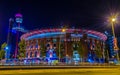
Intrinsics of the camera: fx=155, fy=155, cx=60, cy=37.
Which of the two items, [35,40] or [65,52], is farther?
[35,40]

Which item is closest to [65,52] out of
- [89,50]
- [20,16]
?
[89,50]

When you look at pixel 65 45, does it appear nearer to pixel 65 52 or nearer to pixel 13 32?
pixel 65 52

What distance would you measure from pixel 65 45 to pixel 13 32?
6473 cm

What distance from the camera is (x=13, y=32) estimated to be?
131250mm

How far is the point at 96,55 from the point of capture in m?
83.3

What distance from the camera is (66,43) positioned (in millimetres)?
83250

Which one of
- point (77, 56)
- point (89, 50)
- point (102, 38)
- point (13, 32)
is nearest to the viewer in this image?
point (77, 56)

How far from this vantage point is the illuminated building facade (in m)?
81.5

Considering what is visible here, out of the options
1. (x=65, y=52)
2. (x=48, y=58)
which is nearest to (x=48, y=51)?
(x=48, y=58)

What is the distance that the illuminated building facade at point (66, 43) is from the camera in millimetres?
81506

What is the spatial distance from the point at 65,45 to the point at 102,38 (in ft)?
94.8

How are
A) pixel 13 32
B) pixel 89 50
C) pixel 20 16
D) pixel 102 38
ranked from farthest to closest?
pixel 20 16, pixel 13 32, pixel 102 38, pixel 89 50

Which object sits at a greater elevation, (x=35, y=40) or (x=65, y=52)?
(x=35, y=40)

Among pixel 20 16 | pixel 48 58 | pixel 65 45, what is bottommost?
pixel 48 58
